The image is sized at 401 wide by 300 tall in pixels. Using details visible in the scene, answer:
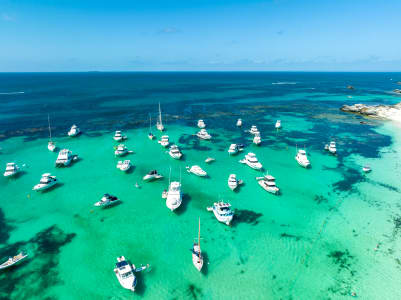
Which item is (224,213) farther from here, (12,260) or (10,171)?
(10,171)

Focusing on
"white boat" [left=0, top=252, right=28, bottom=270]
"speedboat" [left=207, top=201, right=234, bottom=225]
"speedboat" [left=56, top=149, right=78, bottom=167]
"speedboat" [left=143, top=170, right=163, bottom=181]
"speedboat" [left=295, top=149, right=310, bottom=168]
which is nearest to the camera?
"white boat" [left=0, top=252, right=28, bottom=270]

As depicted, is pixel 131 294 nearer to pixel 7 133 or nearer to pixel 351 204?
pixel 351 204

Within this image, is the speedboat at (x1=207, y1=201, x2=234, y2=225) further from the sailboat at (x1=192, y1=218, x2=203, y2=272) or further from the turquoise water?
the sailboat at (x1=192, y1=218, x2=203, y2=272)

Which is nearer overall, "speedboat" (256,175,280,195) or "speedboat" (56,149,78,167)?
"speedboat" (256,175,280,195)

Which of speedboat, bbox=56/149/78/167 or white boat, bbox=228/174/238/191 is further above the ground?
speedboat, bbox=56/149/78/167

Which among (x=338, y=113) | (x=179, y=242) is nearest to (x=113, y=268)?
(x=179, y=242)

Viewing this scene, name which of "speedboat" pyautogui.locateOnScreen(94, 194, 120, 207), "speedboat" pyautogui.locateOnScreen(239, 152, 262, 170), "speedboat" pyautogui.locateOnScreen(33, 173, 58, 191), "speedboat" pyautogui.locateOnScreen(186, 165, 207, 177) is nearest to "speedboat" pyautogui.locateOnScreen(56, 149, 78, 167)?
"speedboat" pyautogui.locateOnScreen(33, 173, 58, 191)
